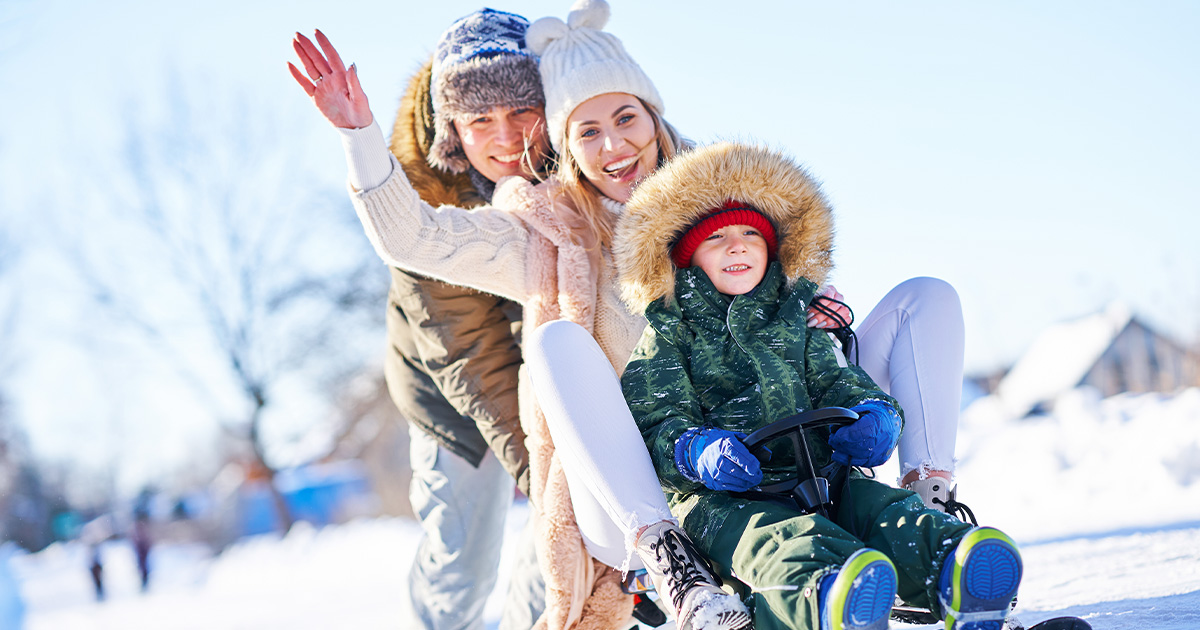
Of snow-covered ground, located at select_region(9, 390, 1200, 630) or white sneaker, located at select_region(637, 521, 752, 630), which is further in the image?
snow-covered ground, located at select_region(9, 390, 1200, 630)

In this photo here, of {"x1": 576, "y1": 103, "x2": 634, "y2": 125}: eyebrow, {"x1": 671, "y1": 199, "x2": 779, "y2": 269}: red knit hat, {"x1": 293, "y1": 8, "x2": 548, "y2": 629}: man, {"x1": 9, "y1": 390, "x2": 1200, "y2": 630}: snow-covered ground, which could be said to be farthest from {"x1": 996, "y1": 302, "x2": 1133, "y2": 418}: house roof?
{"x1": 671, "y1": 199, "x2": 779, "y2": 269}: red knit hat

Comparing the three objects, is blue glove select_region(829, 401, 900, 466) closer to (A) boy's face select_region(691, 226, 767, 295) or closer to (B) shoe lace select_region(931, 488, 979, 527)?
(B) shoe lace select_region(931, 488, 979, 527)

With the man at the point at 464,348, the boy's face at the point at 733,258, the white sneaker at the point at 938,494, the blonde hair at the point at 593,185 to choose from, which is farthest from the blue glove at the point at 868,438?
the man at the point at 464,348

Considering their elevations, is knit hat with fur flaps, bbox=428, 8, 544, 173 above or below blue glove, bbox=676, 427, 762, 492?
above

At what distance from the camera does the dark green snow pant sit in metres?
1.36

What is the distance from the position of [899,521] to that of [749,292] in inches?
25.8

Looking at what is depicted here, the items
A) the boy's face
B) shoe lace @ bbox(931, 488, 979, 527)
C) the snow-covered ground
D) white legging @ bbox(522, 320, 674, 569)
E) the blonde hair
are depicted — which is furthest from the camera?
the snow-covered ground

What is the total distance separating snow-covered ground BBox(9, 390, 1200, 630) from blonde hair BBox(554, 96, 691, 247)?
147cm

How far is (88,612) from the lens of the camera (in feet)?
29.7

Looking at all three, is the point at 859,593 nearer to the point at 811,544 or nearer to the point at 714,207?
the point at 811,544

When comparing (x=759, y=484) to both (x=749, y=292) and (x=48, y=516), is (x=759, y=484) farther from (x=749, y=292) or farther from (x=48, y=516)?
(x=48, y=516)

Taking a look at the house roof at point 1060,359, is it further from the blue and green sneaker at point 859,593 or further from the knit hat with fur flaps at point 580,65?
the blue and green sneaker at point 859,593

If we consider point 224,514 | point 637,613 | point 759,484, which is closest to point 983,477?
point 637,613

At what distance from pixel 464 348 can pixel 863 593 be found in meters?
1.60
